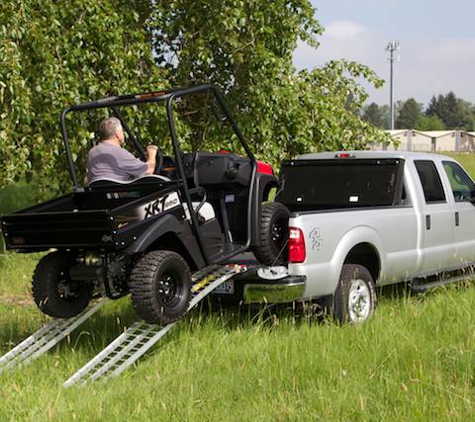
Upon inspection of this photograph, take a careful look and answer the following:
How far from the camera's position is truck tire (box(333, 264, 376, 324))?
691cm

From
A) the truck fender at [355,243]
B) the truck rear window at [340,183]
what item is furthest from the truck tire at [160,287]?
the truck rear window at [340,183]

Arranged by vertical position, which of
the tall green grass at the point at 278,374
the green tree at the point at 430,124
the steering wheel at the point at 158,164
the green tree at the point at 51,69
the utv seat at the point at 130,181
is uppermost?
the green tree at the point at 51,69

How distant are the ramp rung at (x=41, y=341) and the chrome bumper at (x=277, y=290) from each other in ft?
3.91

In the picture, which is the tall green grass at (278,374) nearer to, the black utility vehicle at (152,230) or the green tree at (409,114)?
the black utility vehicle at (152,230)

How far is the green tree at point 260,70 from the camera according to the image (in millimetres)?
11766

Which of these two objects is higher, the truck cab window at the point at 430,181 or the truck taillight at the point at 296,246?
the truck cab window at the point at 430,181

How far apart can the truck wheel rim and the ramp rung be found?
210 centimetres

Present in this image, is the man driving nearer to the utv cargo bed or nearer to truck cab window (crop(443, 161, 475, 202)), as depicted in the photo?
the utv cargo bed

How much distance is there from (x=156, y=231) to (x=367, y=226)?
2181 millimetres

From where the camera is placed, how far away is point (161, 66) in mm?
12781

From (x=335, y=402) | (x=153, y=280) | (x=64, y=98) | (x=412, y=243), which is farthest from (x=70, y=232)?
(x=64, y=98)

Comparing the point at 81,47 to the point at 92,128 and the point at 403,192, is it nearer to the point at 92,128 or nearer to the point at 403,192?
the point at 92,128

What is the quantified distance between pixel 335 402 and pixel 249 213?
2345 millimetres

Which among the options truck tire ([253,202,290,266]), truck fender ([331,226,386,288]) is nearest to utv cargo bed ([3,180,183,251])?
truck tire ([253,202,290,266])
